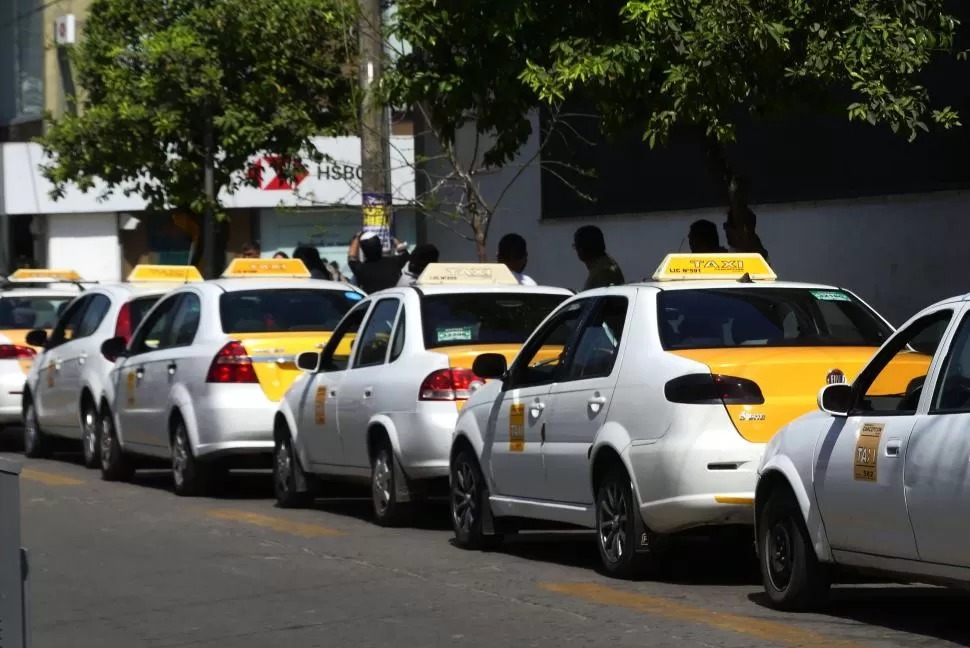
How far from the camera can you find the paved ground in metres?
8.20

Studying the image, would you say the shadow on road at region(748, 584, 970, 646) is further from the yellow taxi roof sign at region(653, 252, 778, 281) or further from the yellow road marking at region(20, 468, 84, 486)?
the yellow road marking at region(20, 468, 84, 486)

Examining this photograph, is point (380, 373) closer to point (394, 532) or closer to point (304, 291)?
point (394, 532)

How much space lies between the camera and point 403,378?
12.4 metres

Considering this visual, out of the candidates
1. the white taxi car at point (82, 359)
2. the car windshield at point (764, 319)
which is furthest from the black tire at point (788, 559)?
the white taxi car at point (82, 359)

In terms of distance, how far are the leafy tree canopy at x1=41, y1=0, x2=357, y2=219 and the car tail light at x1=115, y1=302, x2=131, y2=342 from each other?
23.5 feet

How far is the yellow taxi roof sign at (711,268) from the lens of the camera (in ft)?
34.4

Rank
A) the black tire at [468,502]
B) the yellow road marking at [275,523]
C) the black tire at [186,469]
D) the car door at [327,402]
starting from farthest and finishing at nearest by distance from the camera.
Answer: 1. the black tire at [186,469]
2. the car door at [327,402]
3. the yellow road marking at [275,523]
4. the black tire at [468,502]

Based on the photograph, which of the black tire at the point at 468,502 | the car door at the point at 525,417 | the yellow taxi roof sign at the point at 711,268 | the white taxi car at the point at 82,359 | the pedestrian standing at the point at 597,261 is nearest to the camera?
the yellow taxi roof sign at the point at 711,268

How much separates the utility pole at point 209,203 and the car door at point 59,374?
6351 mm

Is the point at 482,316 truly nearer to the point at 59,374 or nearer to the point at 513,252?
the point at 513,252

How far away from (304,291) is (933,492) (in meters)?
8.45

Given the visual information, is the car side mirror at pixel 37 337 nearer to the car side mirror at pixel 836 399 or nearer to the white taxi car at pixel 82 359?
the white taxi car at pixel 82 359

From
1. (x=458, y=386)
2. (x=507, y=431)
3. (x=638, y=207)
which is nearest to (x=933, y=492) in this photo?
(x=507, y=431)

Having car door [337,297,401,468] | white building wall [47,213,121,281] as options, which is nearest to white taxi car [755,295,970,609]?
car door [337,297,401,468]
